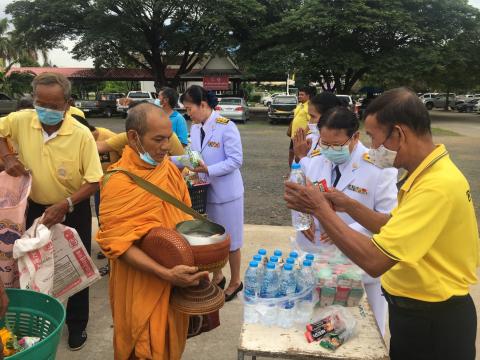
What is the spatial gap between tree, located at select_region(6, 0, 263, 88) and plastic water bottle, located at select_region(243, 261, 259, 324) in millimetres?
24748

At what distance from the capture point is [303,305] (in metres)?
2.02

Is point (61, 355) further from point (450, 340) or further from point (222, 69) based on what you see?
point (222, 69)

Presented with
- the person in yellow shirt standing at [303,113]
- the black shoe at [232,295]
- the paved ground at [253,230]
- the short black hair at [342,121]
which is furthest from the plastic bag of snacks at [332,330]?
the person in yellow shirt standing at [303,113]

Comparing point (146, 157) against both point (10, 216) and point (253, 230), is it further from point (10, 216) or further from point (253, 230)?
point (253, 230)

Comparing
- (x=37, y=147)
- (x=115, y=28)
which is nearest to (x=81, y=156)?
(x=37, y=147)

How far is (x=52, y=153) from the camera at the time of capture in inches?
111

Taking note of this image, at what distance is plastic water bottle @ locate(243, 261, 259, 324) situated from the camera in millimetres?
1967

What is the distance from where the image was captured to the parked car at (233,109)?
69.7 feet

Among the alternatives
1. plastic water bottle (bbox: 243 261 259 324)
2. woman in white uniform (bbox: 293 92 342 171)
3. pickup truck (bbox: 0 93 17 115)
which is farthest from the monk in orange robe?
pickup truck (bbox: 0 93 17 115)

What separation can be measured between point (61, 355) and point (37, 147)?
1.54 metres

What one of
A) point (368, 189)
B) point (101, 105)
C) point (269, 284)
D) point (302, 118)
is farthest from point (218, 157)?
point (101, 105)

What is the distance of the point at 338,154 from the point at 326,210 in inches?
37.3

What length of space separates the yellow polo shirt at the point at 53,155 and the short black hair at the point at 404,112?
79.2 inches

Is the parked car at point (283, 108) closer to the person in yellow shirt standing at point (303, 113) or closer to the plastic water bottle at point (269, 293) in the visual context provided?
the person in yellow shirt standing at point (303, 113)
